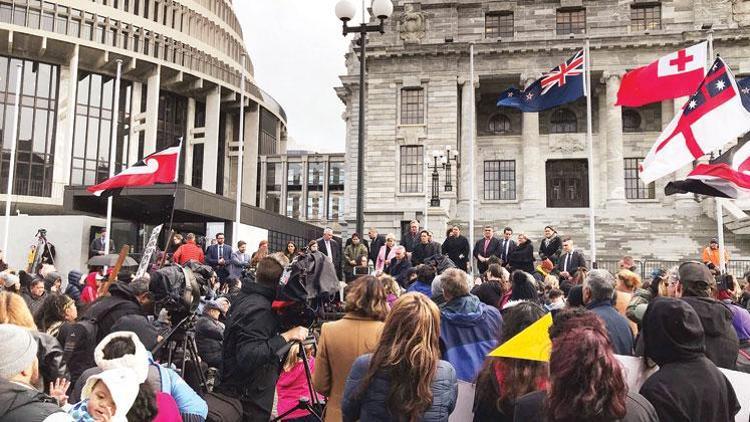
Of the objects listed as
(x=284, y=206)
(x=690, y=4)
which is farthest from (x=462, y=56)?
(x=284, y=206)

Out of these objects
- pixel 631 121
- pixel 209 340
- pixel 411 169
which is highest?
pixel 631 121

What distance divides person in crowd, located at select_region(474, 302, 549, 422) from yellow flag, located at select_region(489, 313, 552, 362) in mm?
171

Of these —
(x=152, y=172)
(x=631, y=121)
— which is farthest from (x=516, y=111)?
(x=152, y=172)

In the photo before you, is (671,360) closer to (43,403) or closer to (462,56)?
(43,403)

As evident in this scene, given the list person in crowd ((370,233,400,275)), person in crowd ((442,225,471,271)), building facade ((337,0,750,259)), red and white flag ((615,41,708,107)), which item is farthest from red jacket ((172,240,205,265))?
building facade ((337,0,750,259))

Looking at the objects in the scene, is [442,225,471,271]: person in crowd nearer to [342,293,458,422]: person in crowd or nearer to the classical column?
[342,293,458,422]: person in crowd

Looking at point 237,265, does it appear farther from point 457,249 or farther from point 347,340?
point 347,340

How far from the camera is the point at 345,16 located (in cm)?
1302

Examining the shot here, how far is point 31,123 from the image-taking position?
4581 cm

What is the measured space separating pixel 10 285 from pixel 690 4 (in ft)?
139

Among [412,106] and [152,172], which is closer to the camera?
[152,172]

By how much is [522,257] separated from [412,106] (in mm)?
24956

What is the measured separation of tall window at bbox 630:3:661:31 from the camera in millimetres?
39656

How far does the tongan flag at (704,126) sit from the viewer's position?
12.1 m
